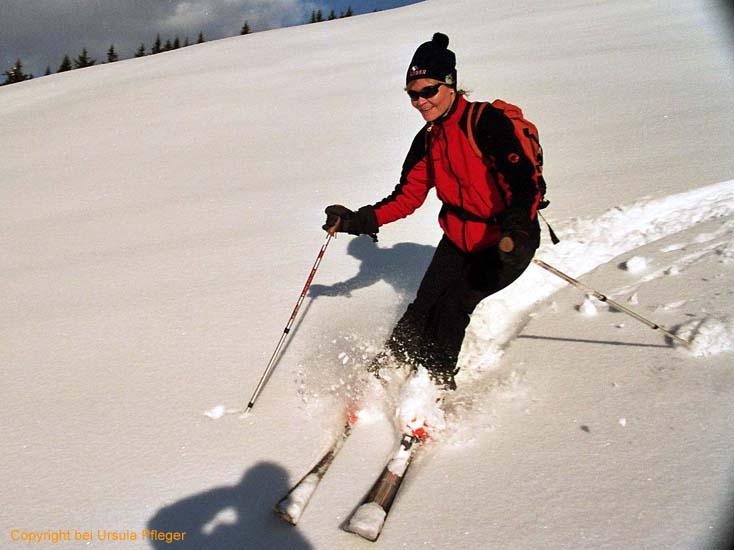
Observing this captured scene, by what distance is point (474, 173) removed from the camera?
2.16 meters

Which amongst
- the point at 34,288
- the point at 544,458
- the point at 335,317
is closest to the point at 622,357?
the point at 544,458

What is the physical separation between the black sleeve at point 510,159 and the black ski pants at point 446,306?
0.29m

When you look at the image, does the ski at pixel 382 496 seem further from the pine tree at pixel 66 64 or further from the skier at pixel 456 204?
the pine tree at pixel 66 64

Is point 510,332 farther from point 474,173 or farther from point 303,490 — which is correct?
point 303,490

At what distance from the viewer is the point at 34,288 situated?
159 inches

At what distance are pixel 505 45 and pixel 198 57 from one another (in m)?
7.69

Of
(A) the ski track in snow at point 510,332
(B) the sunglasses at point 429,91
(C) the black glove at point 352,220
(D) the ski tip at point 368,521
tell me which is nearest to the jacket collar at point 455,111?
(B) the sunglasses at point 429,91

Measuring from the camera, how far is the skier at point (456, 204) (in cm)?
201

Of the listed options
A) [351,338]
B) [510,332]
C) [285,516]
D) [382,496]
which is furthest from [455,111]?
[285,516]

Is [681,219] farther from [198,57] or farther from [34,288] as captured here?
[198,57]

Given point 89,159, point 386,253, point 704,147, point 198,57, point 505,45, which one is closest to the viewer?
point 386,253

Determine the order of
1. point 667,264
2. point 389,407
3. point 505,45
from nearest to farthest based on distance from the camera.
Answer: point 389,407 → point 667,264 → point 505,45

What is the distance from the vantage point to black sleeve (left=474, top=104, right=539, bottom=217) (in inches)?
78.7

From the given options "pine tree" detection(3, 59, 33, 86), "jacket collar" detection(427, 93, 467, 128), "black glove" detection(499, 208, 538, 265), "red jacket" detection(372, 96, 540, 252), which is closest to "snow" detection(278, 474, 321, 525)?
"black glove" detection(499, 208, 538, 265)
